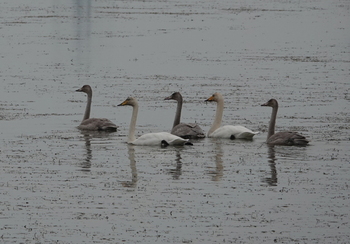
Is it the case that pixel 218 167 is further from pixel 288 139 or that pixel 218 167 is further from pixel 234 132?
pixel 234 132

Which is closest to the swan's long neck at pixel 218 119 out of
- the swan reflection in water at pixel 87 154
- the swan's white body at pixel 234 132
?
the swan's white body at pixel 234 132

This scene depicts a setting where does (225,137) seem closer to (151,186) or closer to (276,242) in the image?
(151,186)

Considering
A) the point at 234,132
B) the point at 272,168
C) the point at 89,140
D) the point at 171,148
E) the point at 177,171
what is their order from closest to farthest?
the point at 177,171, the point at 272,168, the point at 171,148, the point at 234,132, the point at 89,140

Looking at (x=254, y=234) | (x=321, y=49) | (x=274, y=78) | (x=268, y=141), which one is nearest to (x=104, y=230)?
(x=254, y=234)

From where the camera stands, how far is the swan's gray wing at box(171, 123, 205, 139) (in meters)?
20.9

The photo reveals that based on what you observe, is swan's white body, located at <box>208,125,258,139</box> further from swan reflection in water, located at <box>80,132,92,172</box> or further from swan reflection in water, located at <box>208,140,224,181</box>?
swan reflection in water, located at <box>80,132,92,172</box>

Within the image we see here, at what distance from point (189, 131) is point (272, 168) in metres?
4.01

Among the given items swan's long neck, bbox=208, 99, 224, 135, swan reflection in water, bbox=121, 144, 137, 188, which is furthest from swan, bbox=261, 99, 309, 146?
swan reflection in water, bbox=121, 144, 137, 188

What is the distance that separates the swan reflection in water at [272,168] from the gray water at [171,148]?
0.04 meters

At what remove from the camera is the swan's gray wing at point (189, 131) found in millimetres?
20906

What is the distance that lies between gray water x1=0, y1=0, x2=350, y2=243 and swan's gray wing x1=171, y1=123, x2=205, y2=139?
296 millimetres

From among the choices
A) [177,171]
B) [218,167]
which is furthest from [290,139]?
[177,171]

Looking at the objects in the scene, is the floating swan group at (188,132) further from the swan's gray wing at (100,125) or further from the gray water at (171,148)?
the gray water at (171,148)

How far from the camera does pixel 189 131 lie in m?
20.9
